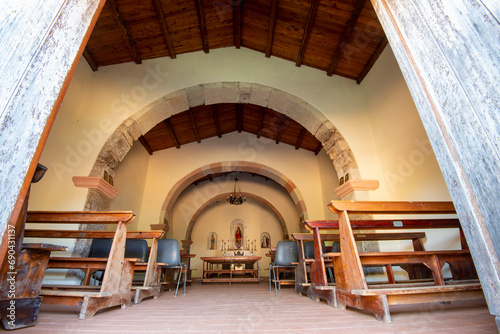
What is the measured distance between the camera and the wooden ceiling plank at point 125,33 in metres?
3.38

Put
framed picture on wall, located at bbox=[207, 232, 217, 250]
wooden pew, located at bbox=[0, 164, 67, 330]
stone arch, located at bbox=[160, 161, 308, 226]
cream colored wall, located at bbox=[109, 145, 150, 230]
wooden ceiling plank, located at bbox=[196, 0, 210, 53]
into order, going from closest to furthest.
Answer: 1. wooden pew, located at bbox=[0, 164, 67, 330]
2. wooden ceiling plank, located at bbox=[196, 0, 210, 53]
3. cream colored wall, located at bbox=[109, 145, 150, 230]
4. stone arch, located at bbox=[160, 161, 308, 226]
5. framed picture on wall, located at bbox=[207, 232, 217, 250]

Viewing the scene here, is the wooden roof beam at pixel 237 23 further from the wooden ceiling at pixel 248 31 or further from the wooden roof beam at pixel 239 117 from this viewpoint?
the wooden roof beam at pixel 239 117

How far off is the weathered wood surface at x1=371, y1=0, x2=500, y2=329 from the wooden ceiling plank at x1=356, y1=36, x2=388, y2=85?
3048 millimetres

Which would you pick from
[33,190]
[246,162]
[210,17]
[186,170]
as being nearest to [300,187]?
[246,162]

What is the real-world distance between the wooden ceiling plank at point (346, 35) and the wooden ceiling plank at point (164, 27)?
267cm

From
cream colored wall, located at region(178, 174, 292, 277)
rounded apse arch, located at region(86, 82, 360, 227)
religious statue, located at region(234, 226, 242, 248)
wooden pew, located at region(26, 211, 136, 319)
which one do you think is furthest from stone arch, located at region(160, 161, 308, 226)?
wooden pew, located at region(26, 211, 136, 319)

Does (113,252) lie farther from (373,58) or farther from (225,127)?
(225,127)

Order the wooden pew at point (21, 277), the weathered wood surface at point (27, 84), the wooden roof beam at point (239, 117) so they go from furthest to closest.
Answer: the wooden roof beam at point (239, 117) < the wooden pew at point (21, 277) < the weathered wood surface at point (27, 84)

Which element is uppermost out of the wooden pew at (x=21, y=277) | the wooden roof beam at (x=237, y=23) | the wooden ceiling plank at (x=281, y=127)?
the wooden roof beam at (x=237, y=23)

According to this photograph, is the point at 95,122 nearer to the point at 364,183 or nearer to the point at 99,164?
the point at 99,164

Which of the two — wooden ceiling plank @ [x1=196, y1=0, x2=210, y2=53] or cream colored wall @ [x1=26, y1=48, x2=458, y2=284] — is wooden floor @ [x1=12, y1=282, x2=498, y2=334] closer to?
cream colored wall @ [x1=26, y1=48, x2=458, y2=284]

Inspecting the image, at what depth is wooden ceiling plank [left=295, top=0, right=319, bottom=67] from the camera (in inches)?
136

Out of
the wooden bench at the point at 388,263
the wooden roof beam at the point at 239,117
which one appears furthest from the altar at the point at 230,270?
the wooden roof beam at the point at 239,117

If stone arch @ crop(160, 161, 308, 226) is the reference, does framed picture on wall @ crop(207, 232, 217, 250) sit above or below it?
below
